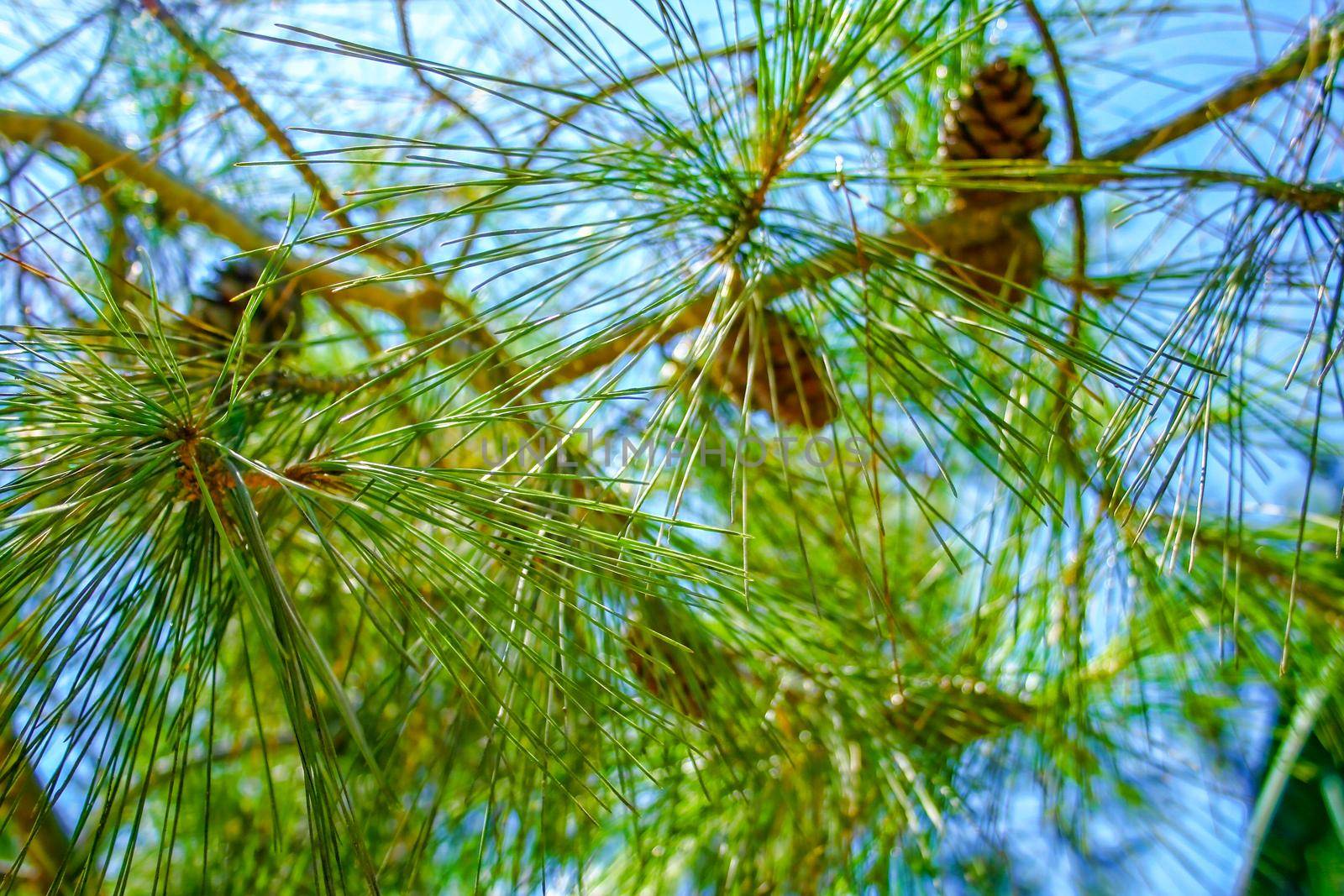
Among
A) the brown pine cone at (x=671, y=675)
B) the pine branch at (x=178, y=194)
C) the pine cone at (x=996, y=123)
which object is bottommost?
the brown pine cone at (x=671, y=675)

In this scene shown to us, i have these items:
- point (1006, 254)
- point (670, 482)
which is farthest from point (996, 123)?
point (670, 482)

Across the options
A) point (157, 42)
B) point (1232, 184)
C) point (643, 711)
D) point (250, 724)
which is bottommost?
point (250, 724)

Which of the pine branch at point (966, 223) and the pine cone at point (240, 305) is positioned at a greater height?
the pine branch at point (966, 223)

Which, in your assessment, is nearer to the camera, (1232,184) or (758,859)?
(1232,184)

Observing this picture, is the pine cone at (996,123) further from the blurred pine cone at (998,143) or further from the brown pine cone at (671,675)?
the brown pine cone at (671,675)

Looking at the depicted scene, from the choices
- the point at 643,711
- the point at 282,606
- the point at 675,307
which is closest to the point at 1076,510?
the point at 675,307

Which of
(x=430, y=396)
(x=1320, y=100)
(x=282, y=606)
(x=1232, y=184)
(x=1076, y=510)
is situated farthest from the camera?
(x=430, y=396)

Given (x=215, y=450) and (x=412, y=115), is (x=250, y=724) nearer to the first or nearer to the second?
(x=412, y=115)

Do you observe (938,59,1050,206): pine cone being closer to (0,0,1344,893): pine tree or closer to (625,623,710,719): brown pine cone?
(0,0,1344,893): pine tree

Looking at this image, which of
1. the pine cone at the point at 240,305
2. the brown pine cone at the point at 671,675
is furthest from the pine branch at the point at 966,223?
the pine cone at the point at 240,305
